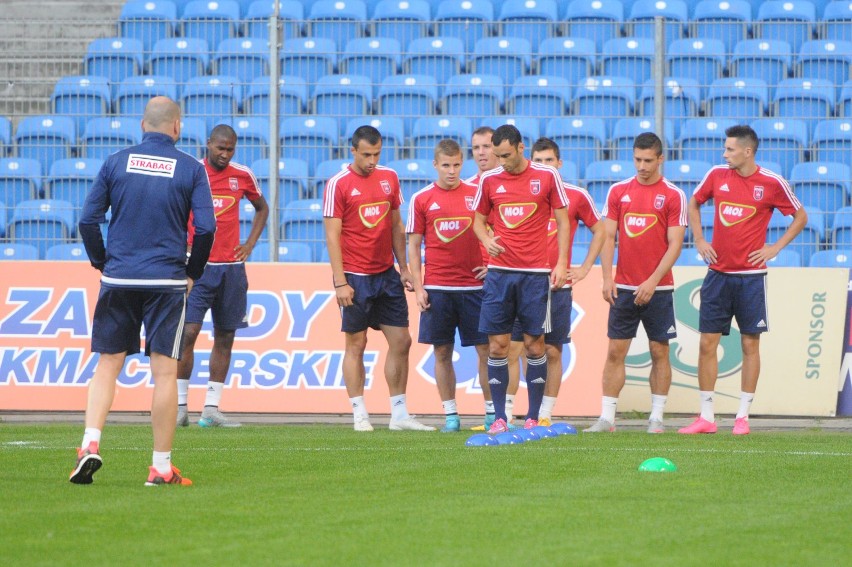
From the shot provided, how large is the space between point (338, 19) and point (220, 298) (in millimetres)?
8174

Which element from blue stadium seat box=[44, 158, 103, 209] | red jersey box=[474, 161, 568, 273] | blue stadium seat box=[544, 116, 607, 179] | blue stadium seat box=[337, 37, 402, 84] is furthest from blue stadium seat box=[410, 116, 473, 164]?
red jersey box=[474, 161, 568, 273]

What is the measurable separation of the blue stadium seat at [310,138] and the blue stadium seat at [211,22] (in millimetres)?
2349

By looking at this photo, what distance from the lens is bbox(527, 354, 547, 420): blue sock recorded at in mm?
10016

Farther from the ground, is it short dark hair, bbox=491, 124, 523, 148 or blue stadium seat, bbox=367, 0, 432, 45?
blue stadium seat, bbox=367, 0, 432, 45

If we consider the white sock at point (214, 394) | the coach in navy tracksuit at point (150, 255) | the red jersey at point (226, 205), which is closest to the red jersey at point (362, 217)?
the red jersey at point (226, 205)

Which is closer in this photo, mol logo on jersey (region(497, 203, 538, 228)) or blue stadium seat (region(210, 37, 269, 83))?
mol logo on jersey (region(497, 203, 538, 228))

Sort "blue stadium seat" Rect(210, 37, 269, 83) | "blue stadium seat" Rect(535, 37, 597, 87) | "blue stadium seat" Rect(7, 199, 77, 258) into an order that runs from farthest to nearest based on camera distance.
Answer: "blue stadium seat" Rect(210, 37, 269, 83)
"blue stadium seat" Rect(535, 37, 597, 87)
"blue stadium seat" Rect(7, 199, 77, 258)

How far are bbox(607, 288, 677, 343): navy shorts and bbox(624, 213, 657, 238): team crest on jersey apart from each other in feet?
1.58

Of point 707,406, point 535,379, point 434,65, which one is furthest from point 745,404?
point 434,65

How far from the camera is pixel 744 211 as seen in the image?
1054 cm

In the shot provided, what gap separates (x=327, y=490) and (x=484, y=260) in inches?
183

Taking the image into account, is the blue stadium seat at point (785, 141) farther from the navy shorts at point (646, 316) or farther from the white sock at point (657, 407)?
the white sock at point (657, 407)

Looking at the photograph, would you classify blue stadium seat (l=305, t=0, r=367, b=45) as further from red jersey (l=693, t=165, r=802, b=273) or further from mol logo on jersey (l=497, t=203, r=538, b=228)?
mol logo on jersey (l=497, t=203, r=538, b=228)

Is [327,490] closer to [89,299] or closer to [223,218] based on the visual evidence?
[223,218]
